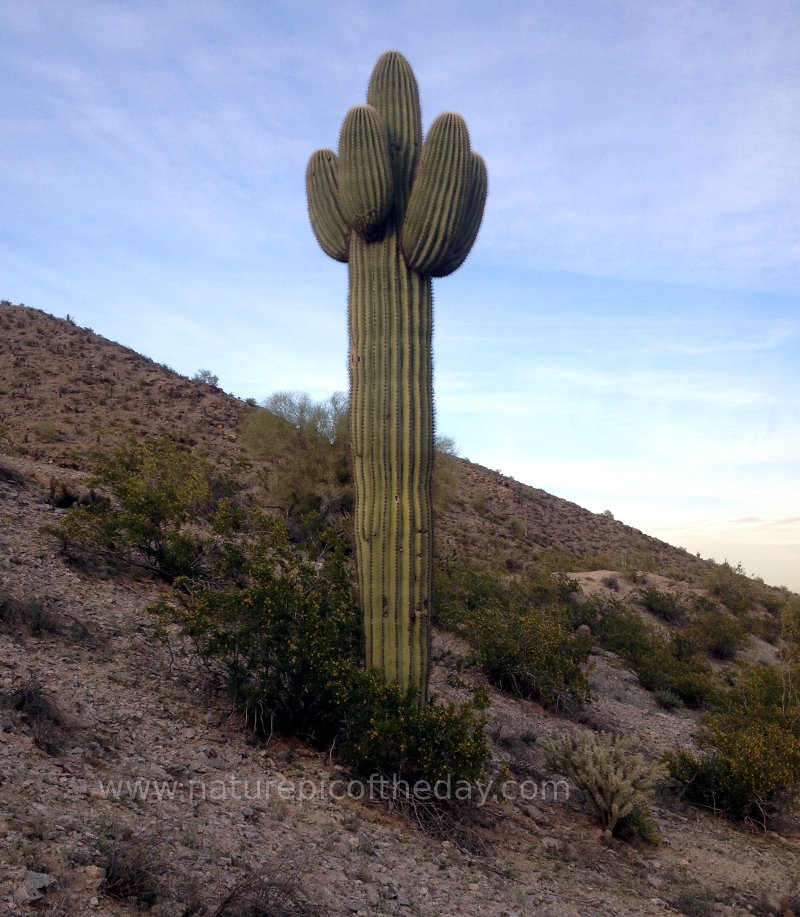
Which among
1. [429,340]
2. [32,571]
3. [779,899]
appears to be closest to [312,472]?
[32,571]

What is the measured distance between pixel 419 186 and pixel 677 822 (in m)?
7.23

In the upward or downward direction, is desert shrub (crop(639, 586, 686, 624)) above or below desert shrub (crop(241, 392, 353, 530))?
below

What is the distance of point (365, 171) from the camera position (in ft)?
21.9

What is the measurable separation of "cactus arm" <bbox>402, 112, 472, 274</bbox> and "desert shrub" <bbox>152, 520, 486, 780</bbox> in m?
3.06

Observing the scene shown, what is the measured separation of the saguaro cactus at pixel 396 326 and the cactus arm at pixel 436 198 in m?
0.01

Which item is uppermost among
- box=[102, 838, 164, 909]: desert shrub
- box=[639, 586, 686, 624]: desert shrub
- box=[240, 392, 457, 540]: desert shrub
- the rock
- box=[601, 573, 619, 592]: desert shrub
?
box=[240, 392, 457, 540]: desert shrub

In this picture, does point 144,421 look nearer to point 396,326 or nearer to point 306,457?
point 306,457

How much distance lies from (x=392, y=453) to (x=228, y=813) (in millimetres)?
3203

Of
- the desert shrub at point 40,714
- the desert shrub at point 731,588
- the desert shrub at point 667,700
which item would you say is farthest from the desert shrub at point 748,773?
the desert shrub at point 731,588

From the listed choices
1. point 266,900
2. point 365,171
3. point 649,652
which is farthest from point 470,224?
→ point 649,652

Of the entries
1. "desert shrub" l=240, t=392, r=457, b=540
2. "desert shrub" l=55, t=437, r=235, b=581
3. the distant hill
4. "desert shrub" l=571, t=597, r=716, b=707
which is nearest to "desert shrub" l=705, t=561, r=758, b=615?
the distant hill

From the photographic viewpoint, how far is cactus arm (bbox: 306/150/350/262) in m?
7.27

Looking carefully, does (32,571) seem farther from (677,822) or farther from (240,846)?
(677,822)

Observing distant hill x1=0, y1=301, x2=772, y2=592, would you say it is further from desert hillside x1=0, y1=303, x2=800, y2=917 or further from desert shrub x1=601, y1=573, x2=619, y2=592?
desert hillside x1=0, y1=303, x2=800, y2=917
